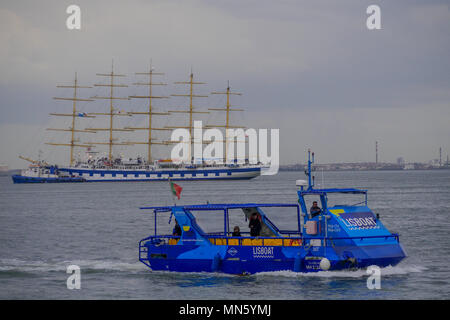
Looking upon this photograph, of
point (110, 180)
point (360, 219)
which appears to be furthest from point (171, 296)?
point (110, 180)

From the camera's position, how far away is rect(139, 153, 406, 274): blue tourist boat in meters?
19.3

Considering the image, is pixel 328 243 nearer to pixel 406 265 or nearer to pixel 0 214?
pixel 406 265

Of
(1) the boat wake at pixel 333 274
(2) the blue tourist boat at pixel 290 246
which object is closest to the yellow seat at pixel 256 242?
(2) the blue tourist boat at pixel 290 246

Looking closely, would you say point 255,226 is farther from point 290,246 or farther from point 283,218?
point 290,246

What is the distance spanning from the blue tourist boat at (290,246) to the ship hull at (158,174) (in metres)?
127

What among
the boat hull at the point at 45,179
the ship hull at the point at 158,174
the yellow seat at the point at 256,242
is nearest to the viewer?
the yellow seat at the point at 256,242

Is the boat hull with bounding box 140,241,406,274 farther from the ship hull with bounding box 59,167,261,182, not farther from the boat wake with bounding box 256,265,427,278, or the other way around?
the ship hull with bounding box 59,167,261,182

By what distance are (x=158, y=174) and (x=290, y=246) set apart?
132 m

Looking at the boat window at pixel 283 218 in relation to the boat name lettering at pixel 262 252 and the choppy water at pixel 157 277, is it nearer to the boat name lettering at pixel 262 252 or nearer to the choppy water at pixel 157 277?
the choppy water at pixel 157 277

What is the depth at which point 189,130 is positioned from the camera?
153 meters

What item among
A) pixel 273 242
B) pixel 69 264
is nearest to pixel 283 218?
pixel 273 242

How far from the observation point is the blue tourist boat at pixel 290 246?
1933cm

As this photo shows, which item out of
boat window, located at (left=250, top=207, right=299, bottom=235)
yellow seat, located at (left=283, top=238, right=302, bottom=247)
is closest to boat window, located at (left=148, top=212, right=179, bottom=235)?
boat window, located at (left=250, top=207, right=299, bottom=235)

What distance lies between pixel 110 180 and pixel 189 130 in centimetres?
2117
